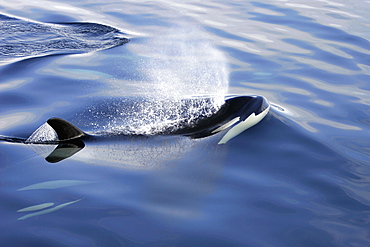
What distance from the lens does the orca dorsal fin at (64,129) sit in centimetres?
574

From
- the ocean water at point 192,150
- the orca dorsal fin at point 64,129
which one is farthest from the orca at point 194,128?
the ocean water at point 192,150

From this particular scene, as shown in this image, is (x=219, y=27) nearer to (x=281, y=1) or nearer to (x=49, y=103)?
(x=281, y=1)

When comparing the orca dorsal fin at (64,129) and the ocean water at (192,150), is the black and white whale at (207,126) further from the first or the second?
the ocean water at (192,150)

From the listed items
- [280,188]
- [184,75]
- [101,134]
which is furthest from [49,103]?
[280,188]

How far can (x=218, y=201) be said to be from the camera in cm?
489

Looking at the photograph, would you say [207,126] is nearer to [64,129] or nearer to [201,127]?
[201,127]

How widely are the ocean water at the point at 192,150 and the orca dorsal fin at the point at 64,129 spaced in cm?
28

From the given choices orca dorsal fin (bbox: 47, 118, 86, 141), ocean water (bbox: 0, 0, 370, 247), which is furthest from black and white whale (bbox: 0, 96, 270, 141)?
ocean water (bbox: 0, 0, 370, 247)

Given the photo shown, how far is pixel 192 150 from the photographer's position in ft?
19.5

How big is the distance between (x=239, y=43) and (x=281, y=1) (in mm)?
7654

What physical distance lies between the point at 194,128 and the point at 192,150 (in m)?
0.60

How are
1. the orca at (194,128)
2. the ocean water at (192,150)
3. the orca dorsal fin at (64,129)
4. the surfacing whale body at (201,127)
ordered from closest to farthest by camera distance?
the ocean water at (192,150) < the orca dorsal fin at (64,129) < the orca at (194,128) < the surfacing whale body at (201,127)

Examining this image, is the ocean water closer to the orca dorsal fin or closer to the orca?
the orca

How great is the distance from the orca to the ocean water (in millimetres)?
135
